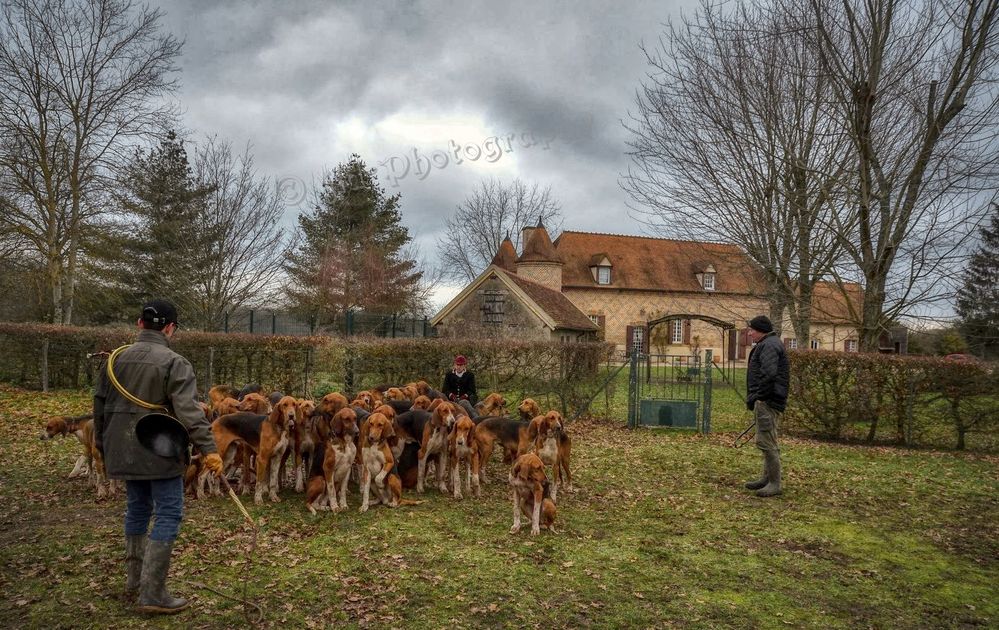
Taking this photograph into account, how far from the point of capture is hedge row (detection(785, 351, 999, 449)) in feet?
42.8

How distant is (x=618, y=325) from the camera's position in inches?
1868

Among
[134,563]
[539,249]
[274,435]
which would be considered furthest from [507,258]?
[134,563]

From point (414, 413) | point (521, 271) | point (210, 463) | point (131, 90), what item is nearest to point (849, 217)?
point (414, 413)

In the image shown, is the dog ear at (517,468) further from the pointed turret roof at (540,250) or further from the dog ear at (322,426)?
the pointed turret roof at (540,250)

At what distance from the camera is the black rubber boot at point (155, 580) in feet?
14.9

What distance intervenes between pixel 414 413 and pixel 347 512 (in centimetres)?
157

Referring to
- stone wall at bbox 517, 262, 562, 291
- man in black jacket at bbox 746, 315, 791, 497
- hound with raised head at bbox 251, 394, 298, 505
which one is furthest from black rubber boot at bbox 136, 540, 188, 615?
stone wall at bbox 517, 262, 562, 291

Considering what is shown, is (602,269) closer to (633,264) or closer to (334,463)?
(633,264)

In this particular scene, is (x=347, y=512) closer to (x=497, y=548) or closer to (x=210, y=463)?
(x=497, y=548)

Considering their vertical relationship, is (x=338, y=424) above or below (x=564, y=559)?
above

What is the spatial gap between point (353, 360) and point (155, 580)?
11.3 meters

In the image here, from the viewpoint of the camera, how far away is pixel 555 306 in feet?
104

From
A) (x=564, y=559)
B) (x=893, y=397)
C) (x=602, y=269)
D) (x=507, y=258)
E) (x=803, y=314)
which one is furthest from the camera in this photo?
(x=602, y=269)

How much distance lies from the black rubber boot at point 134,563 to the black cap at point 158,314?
155cm
